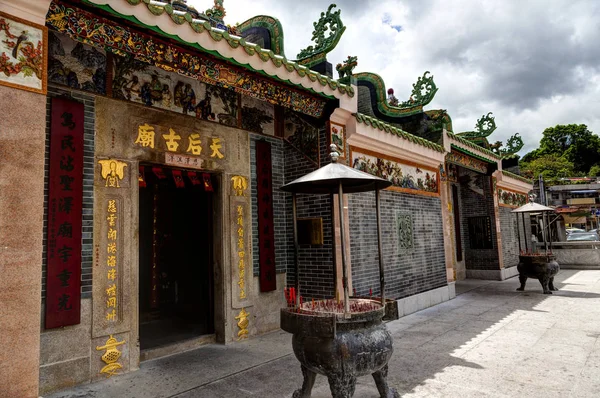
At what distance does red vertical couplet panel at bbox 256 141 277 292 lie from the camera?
21.0ft

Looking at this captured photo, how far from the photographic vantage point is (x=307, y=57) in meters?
7.09

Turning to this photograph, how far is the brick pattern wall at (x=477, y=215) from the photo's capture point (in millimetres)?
13070

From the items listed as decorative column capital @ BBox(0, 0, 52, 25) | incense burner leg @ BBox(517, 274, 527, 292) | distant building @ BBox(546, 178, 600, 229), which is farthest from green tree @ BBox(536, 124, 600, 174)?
decorative column capital @ BBox(0, 0, 52, 25)

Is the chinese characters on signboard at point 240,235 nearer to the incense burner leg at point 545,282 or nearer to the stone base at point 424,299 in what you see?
the stone base at point 424,299

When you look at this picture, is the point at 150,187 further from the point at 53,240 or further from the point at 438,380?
the point at 438,380

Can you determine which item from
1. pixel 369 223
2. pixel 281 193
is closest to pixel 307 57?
pixel 281 193

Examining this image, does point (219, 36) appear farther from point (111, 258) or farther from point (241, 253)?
point (241, 253)

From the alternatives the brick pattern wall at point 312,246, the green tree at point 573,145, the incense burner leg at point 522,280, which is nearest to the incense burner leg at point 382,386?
the brick pattern wall at point 312,246

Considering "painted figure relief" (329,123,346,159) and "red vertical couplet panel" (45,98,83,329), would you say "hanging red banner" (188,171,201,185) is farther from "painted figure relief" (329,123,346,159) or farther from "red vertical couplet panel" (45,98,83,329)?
"painted figure relief" (329,123,346,159)

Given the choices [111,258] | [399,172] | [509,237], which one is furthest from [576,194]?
[111,258]

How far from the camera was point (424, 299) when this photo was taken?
841 cm

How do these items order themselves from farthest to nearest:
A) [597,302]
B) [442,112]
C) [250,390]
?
[442,112]
[597,302]
[250,390]

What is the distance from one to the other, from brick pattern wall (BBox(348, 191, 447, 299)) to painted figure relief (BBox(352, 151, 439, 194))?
253 millimetres

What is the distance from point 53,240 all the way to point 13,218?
1.12 m
